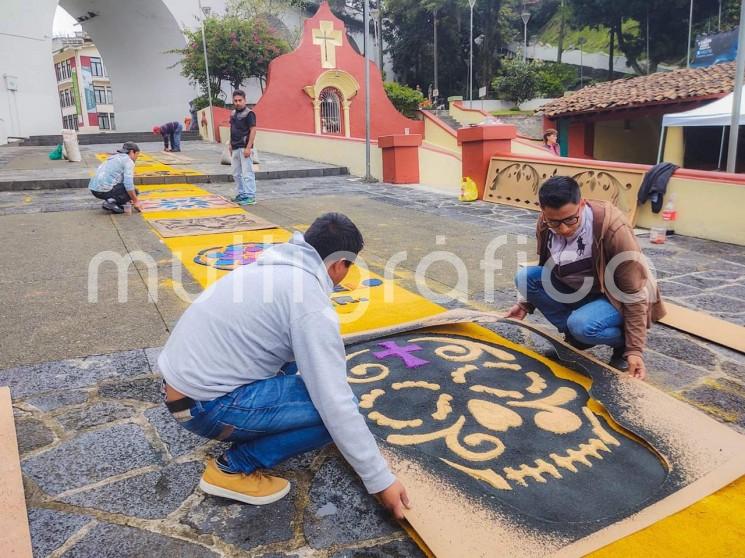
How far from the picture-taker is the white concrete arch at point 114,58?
68.8ft

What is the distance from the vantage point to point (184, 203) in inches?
372

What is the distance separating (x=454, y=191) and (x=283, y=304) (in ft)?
31.9

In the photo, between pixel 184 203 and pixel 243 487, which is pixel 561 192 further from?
pixel 184 203

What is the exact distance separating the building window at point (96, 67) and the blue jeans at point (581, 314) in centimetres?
5692

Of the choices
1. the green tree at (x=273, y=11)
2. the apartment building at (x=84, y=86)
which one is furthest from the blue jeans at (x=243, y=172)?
the apartment building at (x=84, y=86)

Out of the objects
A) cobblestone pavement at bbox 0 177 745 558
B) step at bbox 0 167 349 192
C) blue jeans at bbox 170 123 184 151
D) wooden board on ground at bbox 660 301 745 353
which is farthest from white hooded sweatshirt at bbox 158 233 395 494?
blue jeans at bbox 170 123 184 151

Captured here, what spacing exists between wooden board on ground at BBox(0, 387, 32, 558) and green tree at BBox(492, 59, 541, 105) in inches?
1311

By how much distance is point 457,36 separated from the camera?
120ft

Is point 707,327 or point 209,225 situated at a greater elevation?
point 209,225

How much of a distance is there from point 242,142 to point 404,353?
6340mm

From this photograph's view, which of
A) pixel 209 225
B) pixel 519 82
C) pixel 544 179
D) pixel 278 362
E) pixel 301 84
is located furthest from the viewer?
pixel 519 82

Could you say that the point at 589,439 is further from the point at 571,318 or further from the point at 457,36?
the point at 457,36

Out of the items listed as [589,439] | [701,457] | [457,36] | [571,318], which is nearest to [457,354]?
[571,318]

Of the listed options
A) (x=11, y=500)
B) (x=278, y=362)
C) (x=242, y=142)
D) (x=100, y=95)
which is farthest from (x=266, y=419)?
(x=100, y=95)
